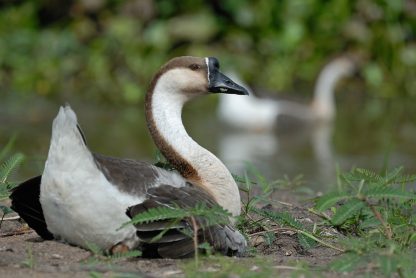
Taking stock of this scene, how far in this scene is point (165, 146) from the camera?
18.3ft

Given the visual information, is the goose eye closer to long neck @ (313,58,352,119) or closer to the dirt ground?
the dirt ground

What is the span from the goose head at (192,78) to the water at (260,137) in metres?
3.38

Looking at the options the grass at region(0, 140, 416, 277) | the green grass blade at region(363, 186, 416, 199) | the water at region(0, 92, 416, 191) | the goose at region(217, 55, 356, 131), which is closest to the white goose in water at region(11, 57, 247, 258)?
the grass at region(0, 140, 416, 277)

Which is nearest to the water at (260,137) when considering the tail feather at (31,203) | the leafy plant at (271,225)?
the leafy plant at (271,225)

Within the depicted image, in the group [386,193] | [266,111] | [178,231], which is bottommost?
[178,231]

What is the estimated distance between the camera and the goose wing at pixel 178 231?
4.79 m

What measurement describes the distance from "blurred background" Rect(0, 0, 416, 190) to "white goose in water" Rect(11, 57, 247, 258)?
27.0 feet

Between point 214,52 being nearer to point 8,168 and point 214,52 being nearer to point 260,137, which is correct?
point 260,137

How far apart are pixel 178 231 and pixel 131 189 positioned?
0.33 m

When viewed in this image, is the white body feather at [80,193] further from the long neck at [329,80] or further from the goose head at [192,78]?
the long neck at [329,80]

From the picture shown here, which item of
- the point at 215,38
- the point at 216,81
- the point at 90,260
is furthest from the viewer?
the point at 215,38

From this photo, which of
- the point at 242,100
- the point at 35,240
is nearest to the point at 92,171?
the point at 35,240

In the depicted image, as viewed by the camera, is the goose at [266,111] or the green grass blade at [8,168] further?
the goose at [266,111]

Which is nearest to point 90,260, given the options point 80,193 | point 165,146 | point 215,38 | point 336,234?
point 80,193
